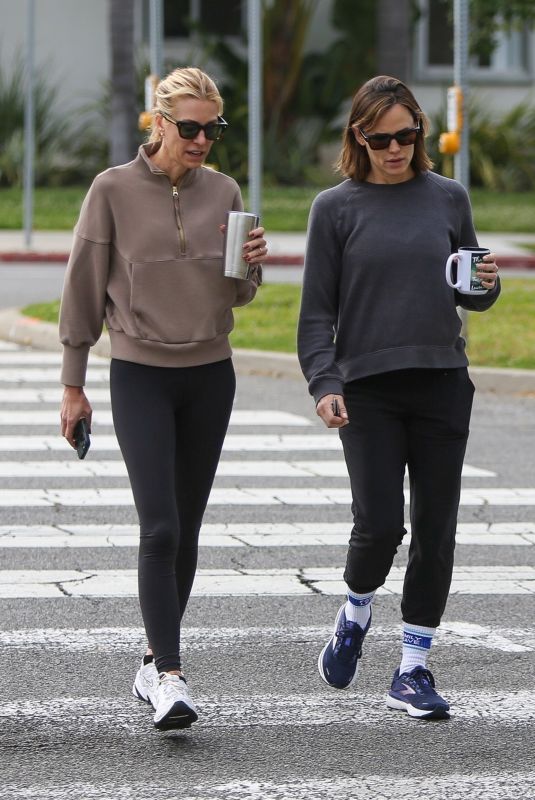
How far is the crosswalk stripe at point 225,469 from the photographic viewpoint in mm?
8461

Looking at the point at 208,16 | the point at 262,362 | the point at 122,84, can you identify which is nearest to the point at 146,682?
the point at 262,362

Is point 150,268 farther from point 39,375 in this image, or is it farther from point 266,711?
point 39,375

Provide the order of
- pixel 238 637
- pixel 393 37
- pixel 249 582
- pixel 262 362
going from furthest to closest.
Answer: pixel 393 37
pixel 262 362
pixel 249 582
pixel 238 637

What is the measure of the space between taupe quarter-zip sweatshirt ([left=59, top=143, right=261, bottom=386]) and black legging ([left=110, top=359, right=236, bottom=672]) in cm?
6

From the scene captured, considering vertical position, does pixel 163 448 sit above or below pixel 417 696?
above

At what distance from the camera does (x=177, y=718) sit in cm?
436

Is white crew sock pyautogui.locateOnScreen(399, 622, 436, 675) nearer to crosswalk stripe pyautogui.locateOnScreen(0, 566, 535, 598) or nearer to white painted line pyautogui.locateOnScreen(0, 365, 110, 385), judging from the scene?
crosswalk stripe pyautogui.locateOnScreen(0, 566, 535, 598)

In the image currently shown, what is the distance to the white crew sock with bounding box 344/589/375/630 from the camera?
15.9 ft

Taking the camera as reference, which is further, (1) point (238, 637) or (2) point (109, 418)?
(2) point (109, 418)

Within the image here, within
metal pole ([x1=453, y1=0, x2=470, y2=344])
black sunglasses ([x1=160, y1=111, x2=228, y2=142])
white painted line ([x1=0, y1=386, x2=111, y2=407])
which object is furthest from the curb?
black sunglasses ([x1=160, y1=111, x2=228, y2=142])

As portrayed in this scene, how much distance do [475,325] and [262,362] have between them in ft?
8.27

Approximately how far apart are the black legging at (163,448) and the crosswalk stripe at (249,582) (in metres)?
1.50

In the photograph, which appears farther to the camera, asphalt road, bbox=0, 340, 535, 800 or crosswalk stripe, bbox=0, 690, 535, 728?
crosswalk stripe, bbox=0, 690, 535, 728

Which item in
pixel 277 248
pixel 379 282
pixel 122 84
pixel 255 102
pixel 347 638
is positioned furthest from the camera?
pixel 122 84
